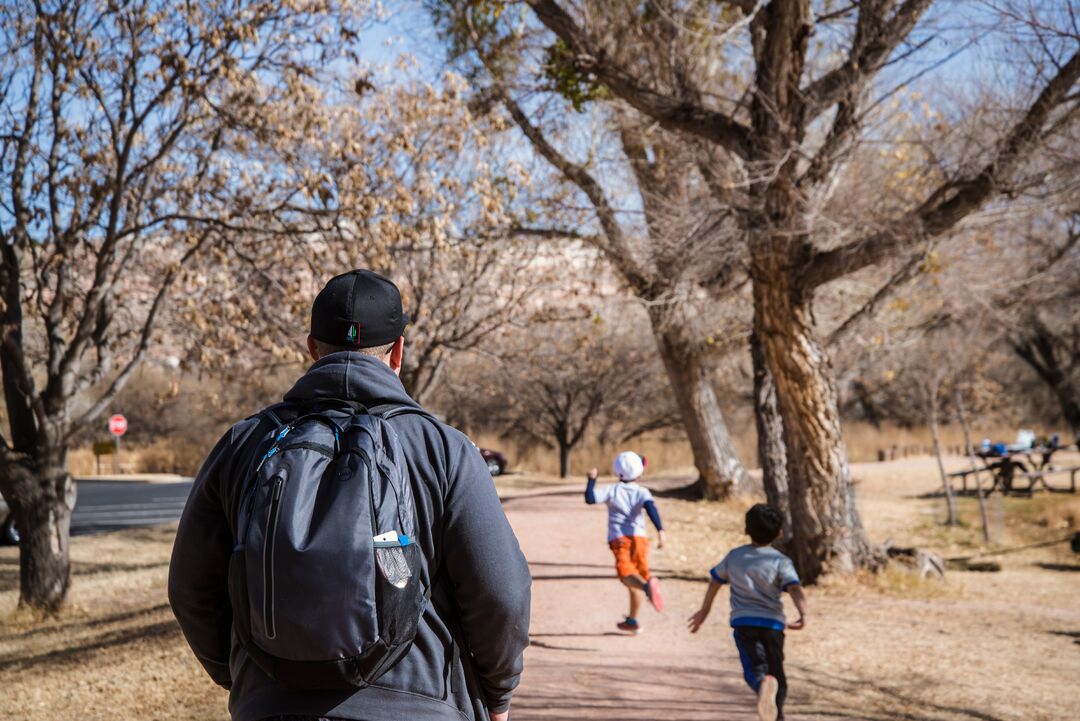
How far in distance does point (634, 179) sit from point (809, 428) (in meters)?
6.03

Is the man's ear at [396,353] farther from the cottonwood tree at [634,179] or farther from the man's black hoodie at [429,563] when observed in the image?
the cottonwood tree at [634,179]

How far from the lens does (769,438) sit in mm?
17719

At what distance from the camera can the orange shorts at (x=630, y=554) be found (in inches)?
347

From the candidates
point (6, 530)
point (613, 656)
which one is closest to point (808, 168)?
point (613, 656)

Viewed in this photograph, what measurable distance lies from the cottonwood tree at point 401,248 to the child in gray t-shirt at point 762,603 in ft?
18.4

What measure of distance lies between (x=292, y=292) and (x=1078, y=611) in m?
9.32

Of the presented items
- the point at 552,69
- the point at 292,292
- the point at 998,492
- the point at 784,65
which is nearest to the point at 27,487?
the point at 292,292

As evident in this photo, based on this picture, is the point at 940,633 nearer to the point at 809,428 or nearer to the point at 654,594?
the point at 809,428

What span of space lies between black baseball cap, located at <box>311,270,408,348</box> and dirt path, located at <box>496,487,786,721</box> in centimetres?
442

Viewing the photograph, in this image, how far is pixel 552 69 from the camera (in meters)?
12.5

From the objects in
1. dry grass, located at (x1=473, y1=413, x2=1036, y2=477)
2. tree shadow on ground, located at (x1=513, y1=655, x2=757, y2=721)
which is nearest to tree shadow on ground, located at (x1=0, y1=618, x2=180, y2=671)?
tree shadow on ground, located at (x1=513, y1=655, x2=757, y2=721)

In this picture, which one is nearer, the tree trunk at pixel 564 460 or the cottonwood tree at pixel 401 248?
the cottonwood tree at pixel 401 248

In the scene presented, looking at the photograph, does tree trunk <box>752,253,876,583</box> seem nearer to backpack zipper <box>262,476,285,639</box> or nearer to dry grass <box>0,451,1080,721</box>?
dry grass <box>0,451,1080,721</box>

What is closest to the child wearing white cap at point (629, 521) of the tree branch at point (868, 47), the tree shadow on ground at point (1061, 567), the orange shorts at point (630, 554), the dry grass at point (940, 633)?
the orange shorts at point (630, 554)
